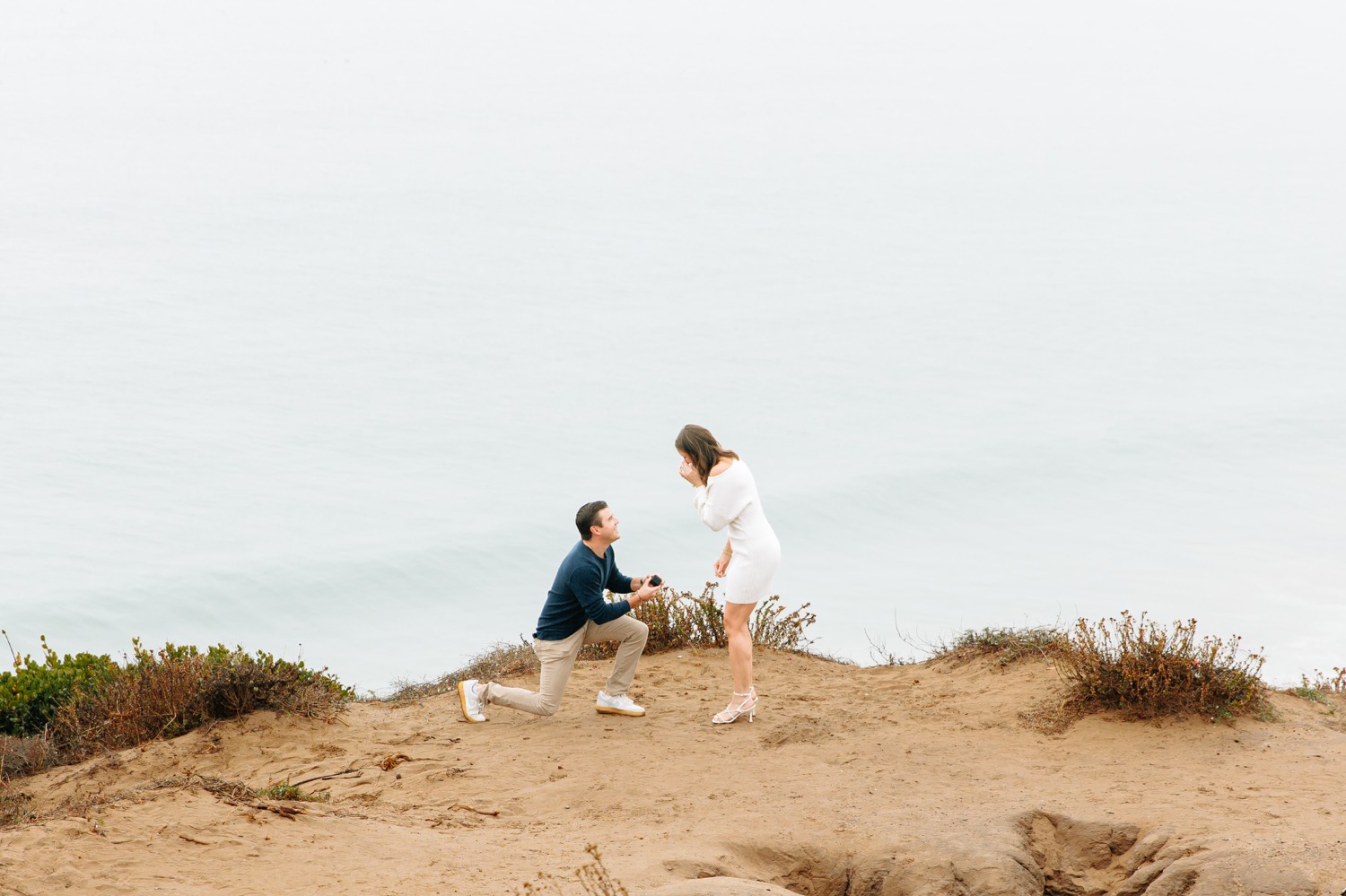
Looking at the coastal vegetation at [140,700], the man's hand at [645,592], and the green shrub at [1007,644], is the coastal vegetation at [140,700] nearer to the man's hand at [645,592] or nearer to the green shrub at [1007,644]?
the man's hand at [645,592]

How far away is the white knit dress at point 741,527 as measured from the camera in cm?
879

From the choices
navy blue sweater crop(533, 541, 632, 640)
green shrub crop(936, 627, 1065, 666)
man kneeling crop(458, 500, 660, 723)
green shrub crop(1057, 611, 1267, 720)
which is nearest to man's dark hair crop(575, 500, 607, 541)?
man kneeling crop(458, 500, 660, 723)

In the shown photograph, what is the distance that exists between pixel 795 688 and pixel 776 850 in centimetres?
338

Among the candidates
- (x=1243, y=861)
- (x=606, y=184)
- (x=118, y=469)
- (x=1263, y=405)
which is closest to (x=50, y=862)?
(x=1243, y=861)

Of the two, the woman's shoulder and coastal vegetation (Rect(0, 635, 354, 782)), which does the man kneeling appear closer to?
the woman's shoulder

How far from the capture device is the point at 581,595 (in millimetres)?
9055

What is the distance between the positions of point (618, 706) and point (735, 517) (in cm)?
193

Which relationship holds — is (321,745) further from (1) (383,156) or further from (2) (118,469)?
(1) (383,156)

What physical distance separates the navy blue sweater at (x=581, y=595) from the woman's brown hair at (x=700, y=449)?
869 millimetres

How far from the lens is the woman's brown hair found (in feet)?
29.0

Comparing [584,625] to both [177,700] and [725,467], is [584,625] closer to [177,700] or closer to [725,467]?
[725,467]

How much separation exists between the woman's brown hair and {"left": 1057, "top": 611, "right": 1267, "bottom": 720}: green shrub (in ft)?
9.92

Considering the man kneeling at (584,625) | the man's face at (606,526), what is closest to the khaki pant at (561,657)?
the man kneeling at (584,625)

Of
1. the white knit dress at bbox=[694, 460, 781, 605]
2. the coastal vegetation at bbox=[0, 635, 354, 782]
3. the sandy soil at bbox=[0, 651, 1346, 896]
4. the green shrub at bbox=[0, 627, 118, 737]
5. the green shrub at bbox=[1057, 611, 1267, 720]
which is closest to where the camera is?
the sandy soil at bbox=[0, 651, 1346, 896]
